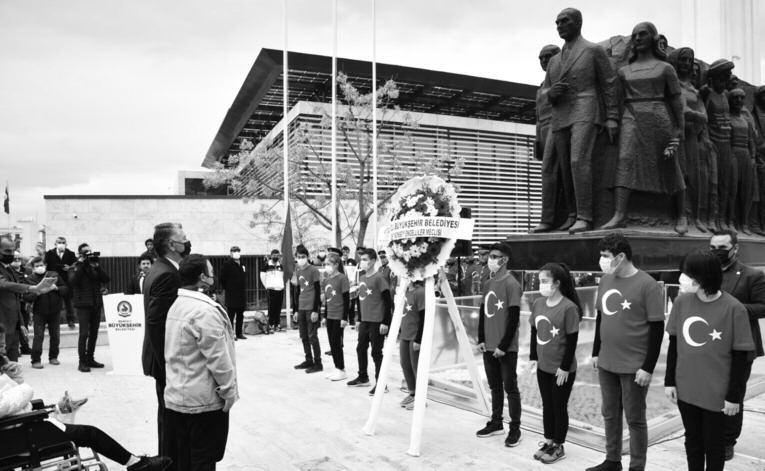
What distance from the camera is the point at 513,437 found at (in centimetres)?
524

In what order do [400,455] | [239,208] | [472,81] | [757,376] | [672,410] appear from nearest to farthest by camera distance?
1. [400,455]
2. [672,410]
3. [757,376]
4. [239,208]
5. [472,81]

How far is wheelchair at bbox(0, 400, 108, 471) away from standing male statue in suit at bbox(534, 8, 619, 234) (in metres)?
7.01

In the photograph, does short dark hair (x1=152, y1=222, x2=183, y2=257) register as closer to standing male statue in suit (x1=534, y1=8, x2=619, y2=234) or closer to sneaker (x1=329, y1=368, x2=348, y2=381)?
sneaker (x1=329, y1=368, x2=348, y2=381)

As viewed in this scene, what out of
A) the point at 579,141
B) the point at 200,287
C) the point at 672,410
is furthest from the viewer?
the point at 579,141

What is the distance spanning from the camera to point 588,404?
5.65m

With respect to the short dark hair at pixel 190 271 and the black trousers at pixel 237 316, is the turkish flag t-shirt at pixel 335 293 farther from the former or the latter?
the short dark hair at pixel 190 271

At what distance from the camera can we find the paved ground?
490cm

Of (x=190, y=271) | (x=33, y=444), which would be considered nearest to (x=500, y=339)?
(x=190, y=271)

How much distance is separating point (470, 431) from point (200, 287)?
3.28 metres

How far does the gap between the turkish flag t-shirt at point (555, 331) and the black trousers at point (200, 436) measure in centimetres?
261

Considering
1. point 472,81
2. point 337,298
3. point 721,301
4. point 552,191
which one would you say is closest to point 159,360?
point 721,301

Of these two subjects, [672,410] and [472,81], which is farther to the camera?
[472,81]

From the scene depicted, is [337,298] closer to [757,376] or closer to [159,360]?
[159,360]

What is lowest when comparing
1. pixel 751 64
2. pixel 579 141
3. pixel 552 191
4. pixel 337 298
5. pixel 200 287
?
pixel 337 298
